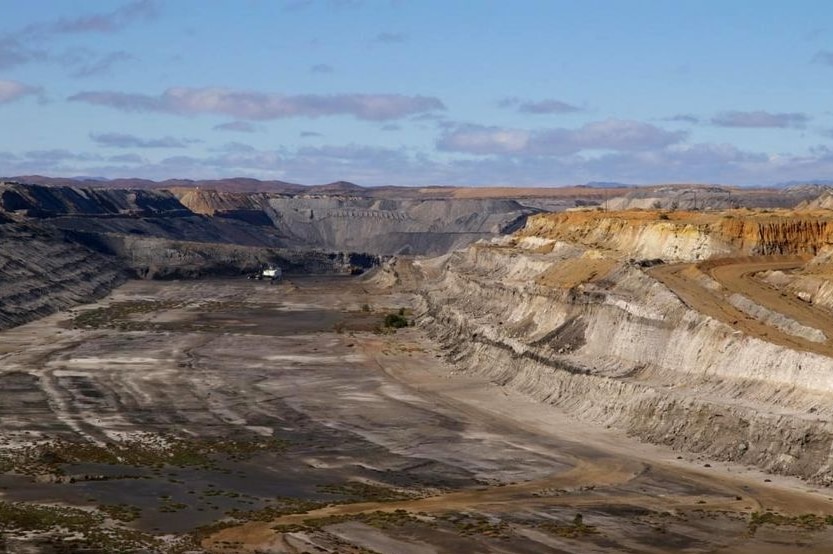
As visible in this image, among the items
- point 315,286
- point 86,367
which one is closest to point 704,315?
point 86,367

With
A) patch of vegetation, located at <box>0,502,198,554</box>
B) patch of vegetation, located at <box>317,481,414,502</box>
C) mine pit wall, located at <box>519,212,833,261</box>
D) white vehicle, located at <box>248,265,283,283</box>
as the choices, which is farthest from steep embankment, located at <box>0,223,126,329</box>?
patch of vegetation, located at <box>0,502,198,554</box>

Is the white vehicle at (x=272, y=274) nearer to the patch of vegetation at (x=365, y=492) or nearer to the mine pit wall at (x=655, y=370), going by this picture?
the mine pit wall at (x=655, y=370)

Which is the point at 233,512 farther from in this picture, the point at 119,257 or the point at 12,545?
the point at 119,257

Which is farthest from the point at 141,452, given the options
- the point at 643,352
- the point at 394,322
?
the point at 394,322

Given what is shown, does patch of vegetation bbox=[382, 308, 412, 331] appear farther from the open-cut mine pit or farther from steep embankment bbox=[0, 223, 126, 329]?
steep embankment bbox=[0, 223, 126, 329]

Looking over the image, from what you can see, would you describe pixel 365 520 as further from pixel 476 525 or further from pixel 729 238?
pixel 729 238

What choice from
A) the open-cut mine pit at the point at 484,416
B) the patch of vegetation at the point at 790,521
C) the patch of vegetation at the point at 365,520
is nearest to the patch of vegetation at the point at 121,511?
the open-cut mine pit at the point at 484,416

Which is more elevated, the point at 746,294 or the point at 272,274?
the point at 746,294
